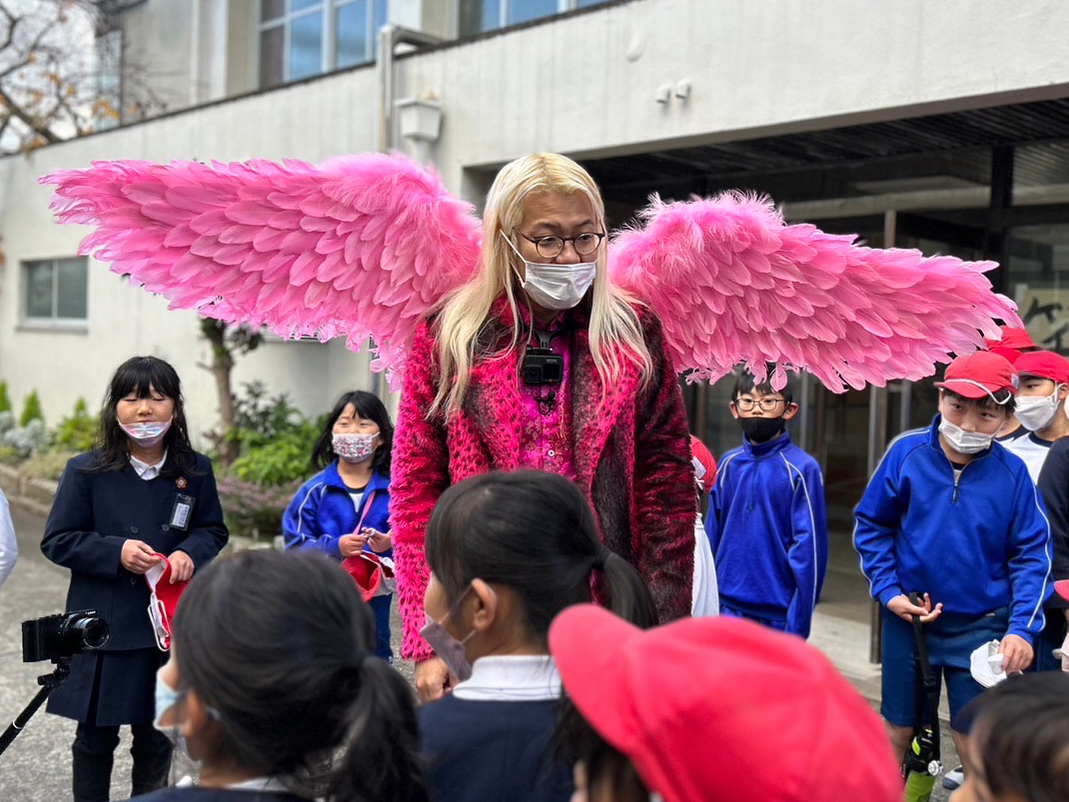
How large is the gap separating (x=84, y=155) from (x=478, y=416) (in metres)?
11.9

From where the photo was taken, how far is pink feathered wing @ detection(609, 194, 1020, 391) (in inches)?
103

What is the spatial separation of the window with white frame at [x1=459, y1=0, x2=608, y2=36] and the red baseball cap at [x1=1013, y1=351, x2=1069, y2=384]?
5.50 metres

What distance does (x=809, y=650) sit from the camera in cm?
124

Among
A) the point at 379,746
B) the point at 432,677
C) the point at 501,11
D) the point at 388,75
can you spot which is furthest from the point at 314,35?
the point at 379,746

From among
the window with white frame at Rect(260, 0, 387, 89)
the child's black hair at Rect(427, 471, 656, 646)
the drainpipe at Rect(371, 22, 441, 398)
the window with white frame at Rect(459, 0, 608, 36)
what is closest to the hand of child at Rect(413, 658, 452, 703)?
the child's black hair at Rect(427, 471, 656, 646)

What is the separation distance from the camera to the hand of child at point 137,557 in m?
3.34

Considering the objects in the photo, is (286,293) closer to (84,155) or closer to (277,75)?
(277,75)

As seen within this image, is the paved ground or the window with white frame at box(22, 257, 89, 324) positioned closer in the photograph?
the paved ground

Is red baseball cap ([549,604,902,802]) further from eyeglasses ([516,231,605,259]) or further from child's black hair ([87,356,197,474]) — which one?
child's black hair ([87,356,197,474])

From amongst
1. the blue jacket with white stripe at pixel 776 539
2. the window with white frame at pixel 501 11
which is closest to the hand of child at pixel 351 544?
the blue jacket with white stripe at pixel 776 539

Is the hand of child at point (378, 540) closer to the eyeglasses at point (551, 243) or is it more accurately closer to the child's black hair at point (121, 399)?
the child's black hair at point (121, 399)

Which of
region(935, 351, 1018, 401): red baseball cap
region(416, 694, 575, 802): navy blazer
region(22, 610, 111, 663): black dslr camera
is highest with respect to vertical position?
region(935, 351, 1018, 401): red baseball cap

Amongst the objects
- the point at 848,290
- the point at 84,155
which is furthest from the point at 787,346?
the point at 84,155

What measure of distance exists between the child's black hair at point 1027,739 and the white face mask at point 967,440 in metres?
2.08
